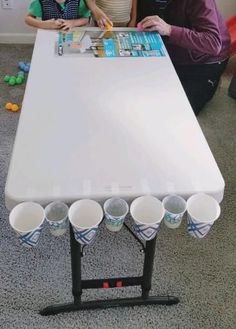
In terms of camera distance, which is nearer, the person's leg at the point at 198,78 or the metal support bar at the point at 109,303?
the metal support bar at the point at 109,303

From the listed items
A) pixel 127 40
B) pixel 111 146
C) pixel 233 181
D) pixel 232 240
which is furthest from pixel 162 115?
pixel 233 181

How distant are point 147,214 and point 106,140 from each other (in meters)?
0.24

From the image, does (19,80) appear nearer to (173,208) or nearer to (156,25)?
(156,25)

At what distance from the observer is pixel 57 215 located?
84cm

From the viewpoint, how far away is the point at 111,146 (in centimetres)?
97

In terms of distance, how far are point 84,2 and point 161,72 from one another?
0.77 meters

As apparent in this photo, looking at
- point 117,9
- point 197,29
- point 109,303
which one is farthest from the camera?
point 117,9

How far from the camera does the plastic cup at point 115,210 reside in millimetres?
825

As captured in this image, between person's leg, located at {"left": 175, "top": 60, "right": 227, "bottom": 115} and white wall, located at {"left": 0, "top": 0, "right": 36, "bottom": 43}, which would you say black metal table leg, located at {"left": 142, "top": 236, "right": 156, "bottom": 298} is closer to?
person's leg, located at {"left": 175, "top": 60, "right": 227, "bottom": 115}

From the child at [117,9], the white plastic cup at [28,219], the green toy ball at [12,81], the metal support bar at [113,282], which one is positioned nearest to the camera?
the white plastic cup at [28,219]

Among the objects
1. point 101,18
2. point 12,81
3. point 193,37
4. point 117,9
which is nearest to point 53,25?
point 101,18

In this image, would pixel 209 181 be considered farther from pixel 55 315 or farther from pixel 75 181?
pixel 55 315

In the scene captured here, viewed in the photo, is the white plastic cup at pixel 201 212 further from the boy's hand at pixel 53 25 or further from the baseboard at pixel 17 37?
the baseboard at pixel 17 37

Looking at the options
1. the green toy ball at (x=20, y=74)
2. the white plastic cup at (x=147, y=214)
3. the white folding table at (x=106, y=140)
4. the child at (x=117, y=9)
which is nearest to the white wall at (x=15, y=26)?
the green toy ball at (x=20, y=74)
